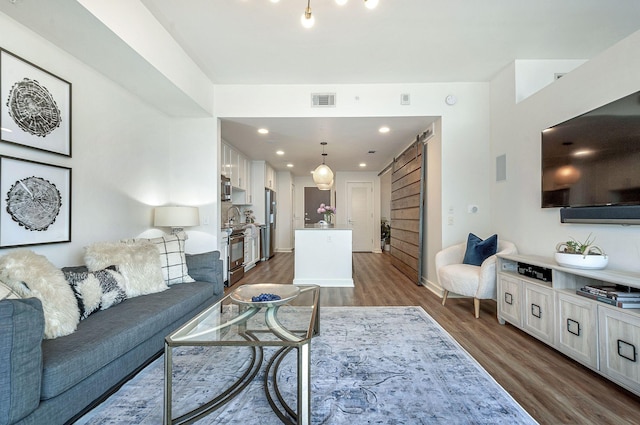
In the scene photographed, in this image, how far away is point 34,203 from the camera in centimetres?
210

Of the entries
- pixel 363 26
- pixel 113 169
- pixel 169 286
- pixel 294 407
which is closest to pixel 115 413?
pixel 294 407

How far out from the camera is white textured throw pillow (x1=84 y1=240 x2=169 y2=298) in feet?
7.16

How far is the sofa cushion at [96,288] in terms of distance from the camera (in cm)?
180

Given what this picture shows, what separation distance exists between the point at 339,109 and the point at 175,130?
2.29 m

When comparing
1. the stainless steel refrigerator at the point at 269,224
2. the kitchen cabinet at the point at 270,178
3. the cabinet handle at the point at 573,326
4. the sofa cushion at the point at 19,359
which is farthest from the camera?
the kitchen cabinet at the point at 270,178

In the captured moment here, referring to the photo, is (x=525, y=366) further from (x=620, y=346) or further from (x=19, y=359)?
(x=19, y=359)

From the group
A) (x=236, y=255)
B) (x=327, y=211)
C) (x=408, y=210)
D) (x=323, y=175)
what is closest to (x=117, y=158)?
(x=236, y=255)

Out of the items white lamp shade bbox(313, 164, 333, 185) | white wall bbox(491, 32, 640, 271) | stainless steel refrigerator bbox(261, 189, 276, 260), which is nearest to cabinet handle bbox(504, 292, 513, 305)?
white wall bbox(491, 32, 640, 271)

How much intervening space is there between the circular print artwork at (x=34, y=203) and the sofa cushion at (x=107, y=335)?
34.4 inches

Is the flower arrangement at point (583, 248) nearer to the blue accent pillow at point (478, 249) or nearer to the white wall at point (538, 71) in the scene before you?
the blue accent pillow at point (478, 249)

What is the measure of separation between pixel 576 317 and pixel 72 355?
303 cm

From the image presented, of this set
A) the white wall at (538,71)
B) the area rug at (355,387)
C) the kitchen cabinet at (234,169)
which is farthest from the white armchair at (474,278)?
the kitchen cabinet at (234,169)

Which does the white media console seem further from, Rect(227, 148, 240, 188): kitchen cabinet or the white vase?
Rect(227, 148, 240, 188): kitchen cabinet

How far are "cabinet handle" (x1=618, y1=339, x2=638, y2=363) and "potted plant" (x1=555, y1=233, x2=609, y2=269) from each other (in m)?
0.54
